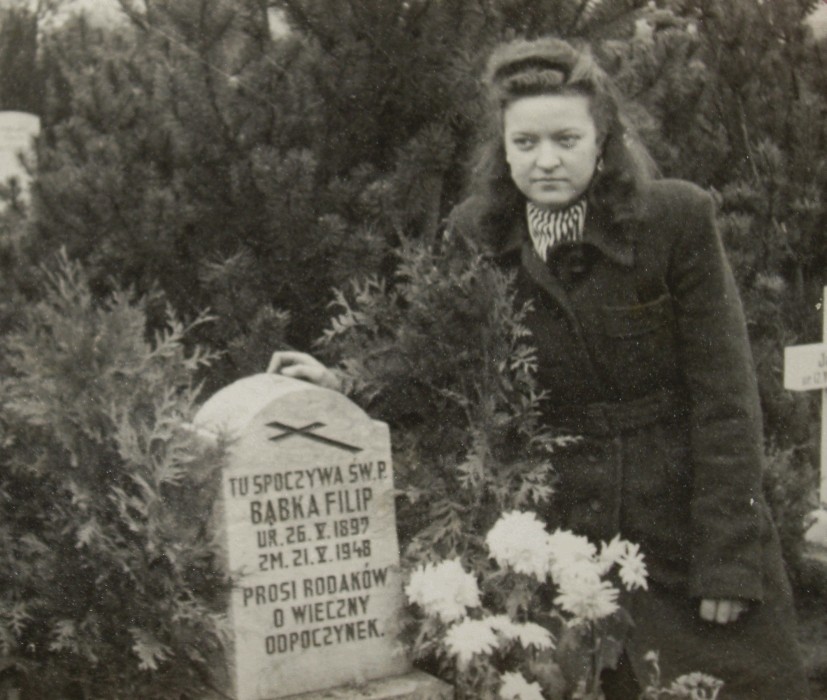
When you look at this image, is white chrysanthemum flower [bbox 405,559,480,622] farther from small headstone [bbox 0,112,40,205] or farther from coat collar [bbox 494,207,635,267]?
small headstone [bbox 0,112,40,205]

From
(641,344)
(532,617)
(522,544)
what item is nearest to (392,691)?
(532,617)

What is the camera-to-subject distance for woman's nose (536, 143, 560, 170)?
119 inches

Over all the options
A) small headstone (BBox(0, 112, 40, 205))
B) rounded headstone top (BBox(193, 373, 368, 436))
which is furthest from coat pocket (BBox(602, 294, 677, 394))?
small headstone (BBox(0, 112, 40, 205))

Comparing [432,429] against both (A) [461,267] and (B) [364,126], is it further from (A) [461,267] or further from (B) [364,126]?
(B) [364,126]

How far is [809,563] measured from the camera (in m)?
4.38

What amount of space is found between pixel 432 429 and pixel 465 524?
31 centimetres

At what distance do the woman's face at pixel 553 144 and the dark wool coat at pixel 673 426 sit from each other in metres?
0.13

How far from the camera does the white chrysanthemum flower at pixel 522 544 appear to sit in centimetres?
277

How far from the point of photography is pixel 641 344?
308 centimetres

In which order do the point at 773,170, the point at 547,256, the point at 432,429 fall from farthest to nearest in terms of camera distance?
the point at 773,170, the point at 432,429, the point at 547,256

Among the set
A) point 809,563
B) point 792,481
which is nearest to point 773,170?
point 792,481

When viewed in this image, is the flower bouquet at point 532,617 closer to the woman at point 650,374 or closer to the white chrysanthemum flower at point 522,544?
the white chrysanthemum flower at point 522,544

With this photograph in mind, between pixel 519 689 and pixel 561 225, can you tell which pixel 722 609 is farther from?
pixel 561 225

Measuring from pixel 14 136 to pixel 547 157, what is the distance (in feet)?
7.75
